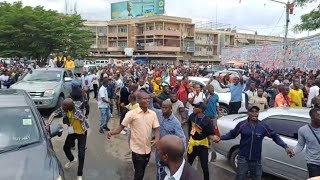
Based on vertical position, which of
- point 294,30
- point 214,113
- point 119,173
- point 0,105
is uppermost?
point 294,30

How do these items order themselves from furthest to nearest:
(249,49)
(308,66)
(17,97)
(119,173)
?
(249,49)
(308,66)
(119,173)
(17,97)

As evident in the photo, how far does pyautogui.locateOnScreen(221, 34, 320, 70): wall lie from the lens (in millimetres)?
23445

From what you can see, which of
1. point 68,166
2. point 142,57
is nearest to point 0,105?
point 68,166

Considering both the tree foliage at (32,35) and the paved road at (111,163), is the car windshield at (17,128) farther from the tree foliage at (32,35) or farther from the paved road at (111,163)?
the tree foliage at (32,35)

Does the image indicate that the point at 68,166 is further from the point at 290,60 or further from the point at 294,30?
the point at 290,60

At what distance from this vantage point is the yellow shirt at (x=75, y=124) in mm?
6832

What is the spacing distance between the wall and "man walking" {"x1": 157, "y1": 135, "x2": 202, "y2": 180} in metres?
21.5

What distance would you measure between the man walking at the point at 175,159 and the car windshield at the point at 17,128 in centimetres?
259

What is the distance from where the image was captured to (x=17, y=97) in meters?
6.02

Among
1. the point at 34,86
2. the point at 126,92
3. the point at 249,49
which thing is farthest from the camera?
the point at 249,49

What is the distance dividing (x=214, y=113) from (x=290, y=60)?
64.2 feet

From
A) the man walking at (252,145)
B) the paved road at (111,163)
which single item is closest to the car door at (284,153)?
the paved road at (111,163)

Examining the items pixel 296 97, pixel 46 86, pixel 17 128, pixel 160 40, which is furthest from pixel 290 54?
pixel 160 40

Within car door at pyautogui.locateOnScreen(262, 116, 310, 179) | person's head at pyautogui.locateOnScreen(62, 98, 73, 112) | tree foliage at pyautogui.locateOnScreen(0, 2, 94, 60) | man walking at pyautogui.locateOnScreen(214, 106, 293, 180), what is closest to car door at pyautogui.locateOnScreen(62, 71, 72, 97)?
person's head at pyautogui.locateOnScreen(62, 98, 73, 112)
